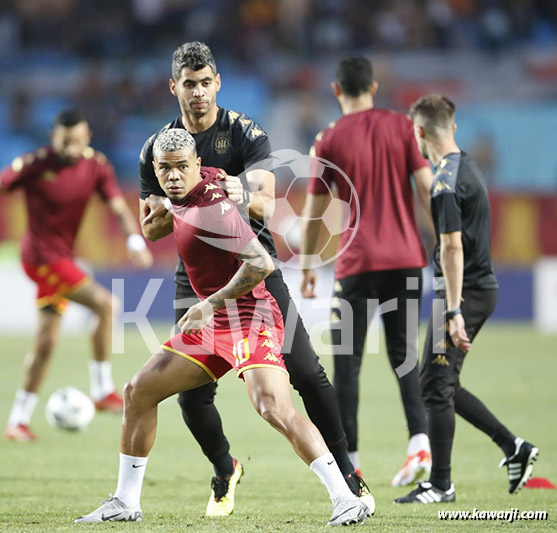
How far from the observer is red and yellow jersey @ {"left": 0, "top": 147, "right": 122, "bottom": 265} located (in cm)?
874

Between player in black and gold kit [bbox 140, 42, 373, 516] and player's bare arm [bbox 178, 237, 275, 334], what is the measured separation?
34 cm

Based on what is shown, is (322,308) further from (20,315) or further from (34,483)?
(34,483)

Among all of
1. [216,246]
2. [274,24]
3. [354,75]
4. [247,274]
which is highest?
[274,24]

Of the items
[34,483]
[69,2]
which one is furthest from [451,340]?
[69,2]

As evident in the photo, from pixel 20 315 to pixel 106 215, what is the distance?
9.14ft

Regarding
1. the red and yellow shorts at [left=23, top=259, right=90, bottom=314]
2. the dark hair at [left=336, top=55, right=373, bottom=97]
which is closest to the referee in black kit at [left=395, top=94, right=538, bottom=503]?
the dark hair at [left=336, top=55, right=373, bottom=97]

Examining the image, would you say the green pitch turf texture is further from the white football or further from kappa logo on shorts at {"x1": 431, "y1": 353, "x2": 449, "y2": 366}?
kappa logo on shorts at {"x1": 431, "y1": 353, "x2": 449, "y2": 366}

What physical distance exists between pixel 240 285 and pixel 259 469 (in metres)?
2.50

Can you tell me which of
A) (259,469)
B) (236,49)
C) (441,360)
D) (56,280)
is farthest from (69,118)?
(236,49)

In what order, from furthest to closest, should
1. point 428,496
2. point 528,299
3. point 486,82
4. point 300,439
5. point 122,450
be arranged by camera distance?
point 486,82, point 528,299, point 428,496, point 122,450, point 300,439

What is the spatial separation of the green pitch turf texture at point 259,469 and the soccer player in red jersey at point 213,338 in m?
0.24

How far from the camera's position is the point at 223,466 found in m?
5.36

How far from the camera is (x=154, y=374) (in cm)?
464

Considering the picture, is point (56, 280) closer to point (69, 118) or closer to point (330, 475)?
point (69, 118)
